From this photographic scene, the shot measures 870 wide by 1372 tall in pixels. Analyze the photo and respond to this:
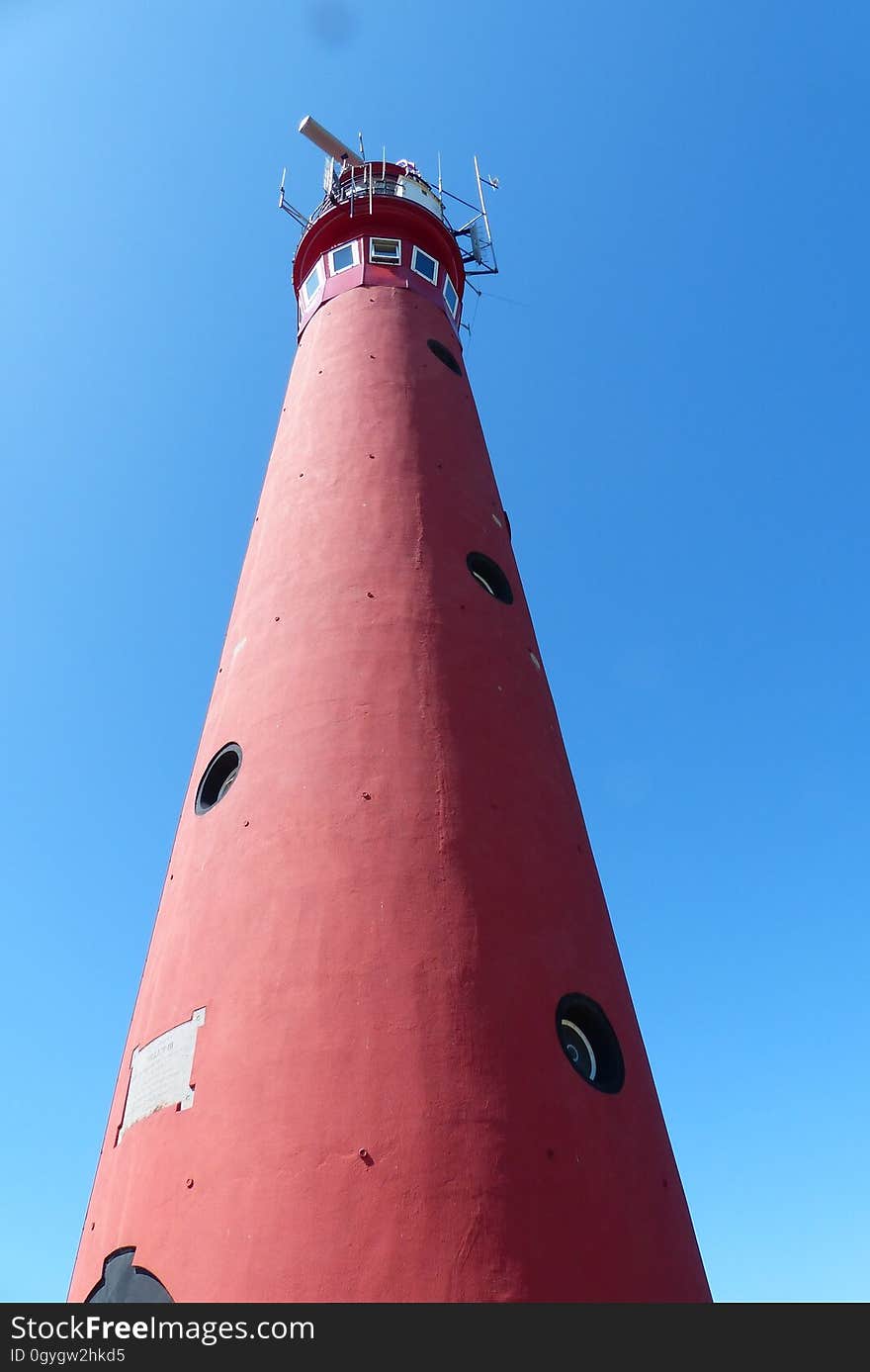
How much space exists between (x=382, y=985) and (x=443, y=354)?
29.0 ft

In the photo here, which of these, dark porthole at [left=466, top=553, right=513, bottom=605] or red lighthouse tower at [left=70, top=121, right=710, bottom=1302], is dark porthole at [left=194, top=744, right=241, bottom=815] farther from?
dark porthole at [left=466, top=553, right=513, bottom=605]

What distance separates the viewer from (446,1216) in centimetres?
484

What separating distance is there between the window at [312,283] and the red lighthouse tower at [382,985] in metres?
5.15

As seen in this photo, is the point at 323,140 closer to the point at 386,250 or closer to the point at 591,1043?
the point at 386,250

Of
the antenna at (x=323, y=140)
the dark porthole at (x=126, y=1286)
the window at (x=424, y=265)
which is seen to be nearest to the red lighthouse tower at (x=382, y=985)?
the dark porthole at (x=126, y=1286)

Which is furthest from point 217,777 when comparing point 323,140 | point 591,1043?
point 323,140

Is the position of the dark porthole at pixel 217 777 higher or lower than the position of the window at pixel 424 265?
lower

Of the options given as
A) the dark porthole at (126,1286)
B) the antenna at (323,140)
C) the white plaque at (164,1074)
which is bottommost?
the dark porthole at (126,1286)

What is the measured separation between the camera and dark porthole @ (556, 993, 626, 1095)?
251 inches

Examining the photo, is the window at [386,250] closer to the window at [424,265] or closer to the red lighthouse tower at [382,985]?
the window at [424,265]

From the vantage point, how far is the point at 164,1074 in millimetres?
6109

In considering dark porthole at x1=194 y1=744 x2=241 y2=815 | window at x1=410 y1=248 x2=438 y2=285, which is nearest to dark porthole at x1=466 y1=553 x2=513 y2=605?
dark porthole at x1=194 y1=744 x2=241 y2=815

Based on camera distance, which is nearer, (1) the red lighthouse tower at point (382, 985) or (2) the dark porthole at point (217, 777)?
(1) the red lighthouse tower at point (382, 985)

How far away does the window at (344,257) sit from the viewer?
43.9 ft
